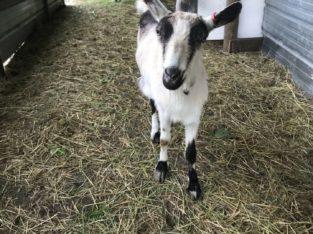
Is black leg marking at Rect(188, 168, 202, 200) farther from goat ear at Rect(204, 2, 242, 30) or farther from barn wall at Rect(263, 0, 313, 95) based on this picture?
barn wall at Rect(263, 0, 313, 95)

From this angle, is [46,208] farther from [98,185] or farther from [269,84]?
[269,84]

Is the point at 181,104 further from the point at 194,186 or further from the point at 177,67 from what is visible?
the point at 194,186

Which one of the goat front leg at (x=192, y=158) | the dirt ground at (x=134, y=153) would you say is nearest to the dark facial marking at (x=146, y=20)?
the dirt ground at (x=134, y=153)

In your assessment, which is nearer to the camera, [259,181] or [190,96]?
[190,96]

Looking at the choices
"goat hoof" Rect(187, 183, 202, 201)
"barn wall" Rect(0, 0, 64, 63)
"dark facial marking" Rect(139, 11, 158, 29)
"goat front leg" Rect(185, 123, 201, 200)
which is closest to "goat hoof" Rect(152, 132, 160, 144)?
"goat front leg" Rect(185, 123, 201, 200)

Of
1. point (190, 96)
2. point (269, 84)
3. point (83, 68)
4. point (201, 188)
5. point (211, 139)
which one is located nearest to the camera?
point (190, 96)

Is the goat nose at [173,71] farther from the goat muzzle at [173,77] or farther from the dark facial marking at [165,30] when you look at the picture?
the dark facial marking at [165,30]

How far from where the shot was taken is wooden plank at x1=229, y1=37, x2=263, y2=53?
5.95m

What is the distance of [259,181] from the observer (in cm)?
326

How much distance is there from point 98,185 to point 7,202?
80 cm

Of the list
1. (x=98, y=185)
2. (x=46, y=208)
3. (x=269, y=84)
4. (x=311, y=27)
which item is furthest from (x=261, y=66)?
(x=46, y=208)

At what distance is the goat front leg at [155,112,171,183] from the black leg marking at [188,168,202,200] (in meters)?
0.27

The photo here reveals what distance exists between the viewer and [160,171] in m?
3.29

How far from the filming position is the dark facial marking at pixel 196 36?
8.03 feet
